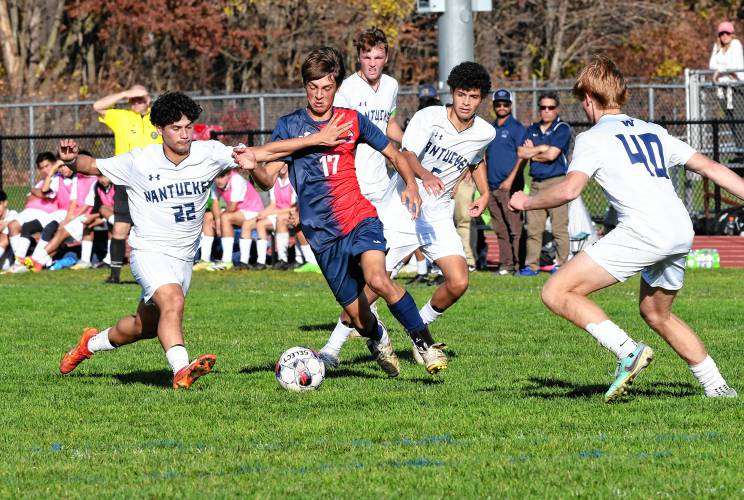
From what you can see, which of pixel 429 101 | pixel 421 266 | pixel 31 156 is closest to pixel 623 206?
pixel 429 101

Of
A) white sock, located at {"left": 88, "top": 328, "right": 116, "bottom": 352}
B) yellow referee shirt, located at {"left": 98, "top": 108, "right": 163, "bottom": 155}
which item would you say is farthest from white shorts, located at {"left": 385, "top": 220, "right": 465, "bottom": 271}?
yellow referee shirt, located at {"left": 98, "top": 108, "right": 163, "bottom": 155}

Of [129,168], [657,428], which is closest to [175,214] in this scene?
[129,168]

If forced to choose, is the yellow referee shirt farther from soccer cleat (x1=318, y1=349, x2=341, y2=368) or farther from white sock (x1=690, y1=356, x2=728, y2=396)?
white sock (x1=690, y1=356, x2=728, y2=396)

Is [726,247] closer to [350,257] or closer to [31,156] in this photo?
[350,257]

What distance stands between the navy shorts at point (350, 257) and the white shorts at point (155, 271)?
0.89 meters

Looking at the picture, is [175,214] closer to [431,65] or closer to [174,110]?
[174,110]

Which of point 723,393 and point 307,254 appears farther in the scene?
point 307,254

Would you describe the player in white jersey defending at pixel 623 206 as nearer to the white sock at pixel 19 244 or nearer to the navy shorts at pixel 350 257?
the navy shorts at pixel 350 257

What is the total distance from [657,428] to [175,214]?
3.42 meters

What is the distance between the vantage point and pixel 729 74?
21.1 meters

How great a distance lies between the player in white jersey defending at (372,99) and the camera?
1119 cm

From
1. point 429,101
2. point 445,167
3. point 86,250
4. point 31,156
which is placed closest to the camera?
point 445,167

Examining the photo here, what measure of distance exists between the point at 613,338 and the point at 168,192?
2.99 m

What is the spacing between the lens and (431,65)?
133ft
